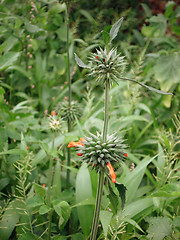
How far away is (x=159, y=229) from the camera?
3.15 ft

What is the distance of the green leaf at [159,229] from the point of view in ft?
3.08

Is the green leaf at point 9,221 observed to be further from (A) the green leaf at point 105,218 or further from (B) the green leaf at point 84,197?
(A) the green leaf at point 105,218

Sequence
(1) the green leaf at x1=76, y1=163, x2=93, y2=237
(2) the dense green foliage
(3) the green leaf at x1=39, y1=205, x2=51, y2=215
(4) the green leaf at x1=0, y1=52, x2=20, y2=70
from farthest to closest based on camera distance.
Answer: (4) the green leaf at x1=0, y1=52, x2=20, y2=70 → (1) the green leaf at x1=76, y1=163, x2=93, y2=237 → (2) the dense green foliage → (3) the green leaf at x1=39, y1=205, x2=51, y2=215

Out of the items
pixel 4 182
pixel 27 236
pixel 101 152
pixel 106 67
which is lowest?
pixel 27 236

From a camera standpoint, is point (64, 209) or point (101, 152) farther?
point (64, 209)

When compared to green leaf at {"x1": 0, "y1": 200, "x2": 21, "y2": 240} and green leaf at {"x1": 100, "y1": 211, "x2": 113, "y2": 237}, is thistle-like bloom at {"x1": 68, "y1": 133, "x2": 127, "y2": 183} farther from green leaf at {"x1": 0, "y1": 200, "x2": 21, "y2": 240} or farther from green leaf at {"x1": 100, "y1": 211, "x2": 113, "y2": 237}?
green leaf at {"x1": 0, "y1": 200, "x2": 21, "y2": 240}

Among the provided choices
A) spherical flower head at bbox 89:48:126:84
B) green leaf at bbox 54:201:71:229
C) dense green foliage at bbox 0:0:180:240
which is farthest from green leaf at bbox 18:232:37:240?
spherical flower head at bbox 89:48:126:84

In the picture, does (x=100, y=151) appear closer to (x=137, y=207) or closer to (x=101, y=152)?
(x=101, y=152)

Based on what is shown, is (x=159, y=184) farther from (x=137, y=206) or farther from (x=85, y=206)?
(x=85, y=206)

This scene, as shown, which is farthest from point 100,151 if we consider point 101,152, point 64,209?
point 64,209

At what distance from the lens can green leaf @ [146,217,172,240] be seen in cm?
94

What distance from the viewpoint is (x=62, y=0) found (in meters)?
1.08

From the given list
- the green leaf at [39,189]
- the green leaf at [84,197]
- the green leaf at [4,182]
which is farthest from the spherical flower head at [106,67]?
the green leaf at [4,182]

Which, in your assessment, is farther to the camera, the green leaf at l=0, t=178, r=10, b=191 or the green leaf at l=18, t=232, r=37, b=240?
the green leaf at l=0, t=178, r=10, b=191
